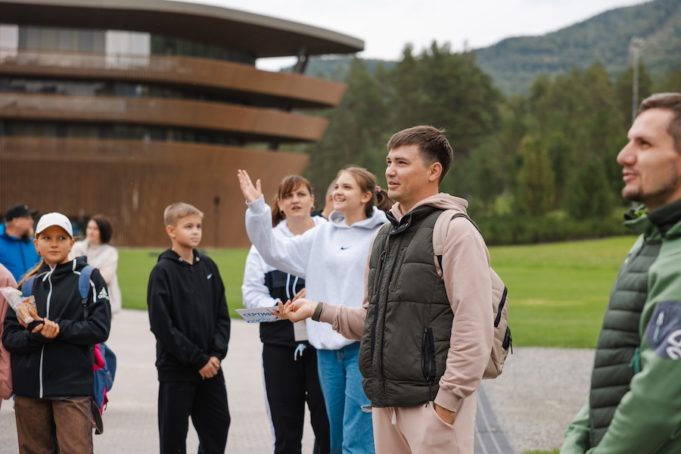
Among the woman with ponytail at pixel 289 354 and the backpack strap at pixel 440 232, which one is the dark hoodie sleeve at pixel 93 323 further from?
the backpack strap at pixel 440 232

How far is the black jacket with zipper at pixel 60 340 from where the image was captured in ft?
19.8

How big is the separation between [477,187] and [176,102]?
3072cm

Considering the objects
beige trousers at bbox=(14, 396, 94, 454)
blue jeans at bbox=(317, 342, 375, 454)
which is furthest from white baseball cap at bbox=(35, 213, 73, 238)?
blue jeans at bbox=(317, 342, 375, 454)

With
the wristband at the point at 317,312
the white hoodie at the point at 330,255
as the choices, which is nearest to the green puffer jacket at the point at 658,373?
the wristband at the point at 317,312

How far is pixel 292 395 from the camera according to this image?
22.1 feet

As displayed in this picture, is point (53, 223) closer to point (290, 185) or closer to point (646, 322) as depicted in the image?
point (290, 185)

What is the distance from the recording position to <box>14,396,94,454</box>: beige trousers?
6078 mm

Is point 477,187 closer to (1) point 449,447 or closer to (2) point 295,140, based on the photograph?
(2) point 295,140

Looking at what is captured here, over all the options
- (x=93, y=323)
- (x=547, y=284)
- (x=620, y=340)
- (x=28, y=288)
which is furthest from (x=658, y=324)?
(x=547, y=284)

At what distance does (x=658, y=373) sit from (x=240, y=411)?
24.6 feet

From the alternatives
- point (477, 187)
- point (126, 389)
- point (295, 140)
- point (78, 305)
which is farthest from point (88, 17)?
point (78, 305)

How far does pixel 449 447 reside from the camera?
434 cm

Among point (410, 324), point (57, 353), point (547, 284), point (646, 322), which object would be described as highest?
point (646, 322)

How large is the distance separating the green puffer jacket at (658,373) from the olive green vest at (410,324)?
1.42m
